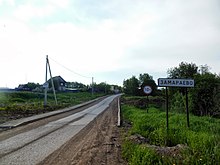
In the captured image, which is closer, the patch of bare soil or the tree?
the patch of bare soil

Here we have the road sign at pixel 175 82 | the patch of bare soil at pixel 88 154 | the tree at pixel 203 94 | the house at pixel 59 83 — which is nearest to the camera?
the patch of bare soil at pixel 88 154

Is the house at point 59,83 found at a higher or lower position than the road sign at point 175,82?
higher

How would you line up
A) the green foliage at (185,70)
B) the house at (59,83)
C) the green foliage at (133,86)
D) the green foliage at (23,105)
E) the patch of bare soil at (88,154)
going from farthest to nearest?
1. the green foliage at (133,86)
2. the house at (59,83)
3. the green foliage at (185,70)
4. the green foliage at (23,105)
5. the patch of bare soil at (88,154)

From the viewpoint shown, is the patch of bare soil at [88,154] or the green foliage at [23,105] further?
the green foliage at [23,105]

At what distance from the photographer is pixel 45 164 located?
7.16 m

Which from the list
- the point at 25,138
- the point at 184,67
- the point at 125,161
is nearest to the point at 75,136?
the point at 25,138

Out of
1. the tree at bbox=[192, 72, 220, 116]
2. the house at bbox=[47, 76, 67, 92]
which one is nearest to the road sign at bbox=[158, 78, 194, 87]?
the tree at bbox=[192, 72, 220, 116]

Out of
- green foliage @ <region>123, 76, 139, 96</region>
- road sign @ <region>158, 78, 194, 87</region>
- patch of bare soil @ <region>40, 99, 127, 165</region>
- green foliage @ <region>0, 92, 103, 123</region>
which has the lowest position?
patch of bare soil @ <region>40, 99, 127, 165</region>

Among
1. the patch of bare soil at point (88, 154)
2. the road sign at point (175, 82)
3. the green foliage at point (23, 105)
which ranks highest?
the road sign at point (175, 82)

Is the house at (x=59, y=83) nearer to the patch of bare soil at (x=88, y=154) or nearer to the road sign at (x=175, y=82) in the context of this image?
the road sign at (x=175, y=82)

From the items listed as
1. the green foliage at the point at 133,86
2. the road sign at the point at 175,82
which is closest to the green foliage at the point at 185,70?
the green foliage at the point at 133,86

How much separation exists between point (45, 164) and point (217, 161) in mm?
4065

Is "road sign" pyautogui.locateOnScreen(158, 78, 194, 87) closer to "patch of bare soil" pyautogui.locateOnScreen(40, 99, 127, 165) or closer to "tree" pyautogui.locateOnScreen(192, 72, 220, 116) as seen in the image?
"patch of bare soil" pyautogui.locateOnScreen(40, 99, 127, 165)

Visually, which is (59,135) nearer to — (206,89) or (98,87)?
(206,89)
